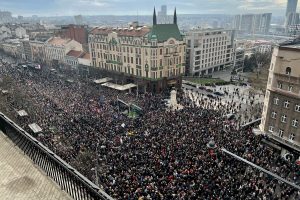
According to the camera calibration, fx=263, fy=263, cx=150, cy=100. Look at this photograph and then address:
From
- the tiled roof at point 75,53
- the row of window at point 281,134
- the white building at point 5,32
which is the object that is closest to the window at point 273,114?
the row of window at point 281,134

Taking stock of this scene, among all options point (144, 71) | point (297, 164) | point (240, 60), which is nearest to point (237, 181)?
point (297, 164)

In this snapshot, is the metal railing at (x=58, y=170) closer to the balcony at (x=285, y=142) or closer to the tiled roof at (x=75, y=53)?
the balcony at (x=285, y=142)

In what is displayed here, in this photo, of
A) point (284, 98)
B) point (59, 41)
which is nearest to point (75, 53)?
point (59, 41)

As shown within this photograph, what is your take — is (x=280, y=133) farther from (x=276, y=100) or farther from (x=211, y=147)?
(x=211, y=147)

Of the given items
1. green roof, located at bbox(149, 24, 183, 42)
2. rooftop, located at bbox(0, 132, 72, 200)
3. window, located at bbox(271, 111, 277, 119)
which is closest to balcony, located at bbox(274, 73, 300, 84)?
window, located at bbox(271, 111, 277, 119)

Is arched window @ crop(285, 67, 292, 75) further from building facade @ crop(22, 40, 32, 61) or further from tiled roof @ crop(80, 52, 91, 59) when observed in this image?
building facade @ crop(22, 40, 32, 61)
